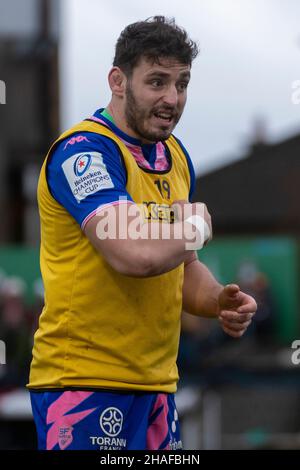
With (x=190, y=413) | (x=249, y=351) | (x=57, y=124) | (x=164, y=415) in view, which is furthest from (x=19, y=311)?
(x=57, y=124)

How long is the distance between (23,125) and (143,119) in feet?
77.9

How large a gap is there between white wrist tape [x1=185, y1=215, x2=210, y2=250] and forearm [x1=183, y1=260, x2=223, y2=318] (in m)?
0.71

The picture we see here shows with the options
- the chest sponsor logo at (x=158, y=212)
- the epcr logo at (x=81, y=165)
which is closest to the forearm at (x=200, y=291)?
the chest sponsor logo at (x=158, y=212)

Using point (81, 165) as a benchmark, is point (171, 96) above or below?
above

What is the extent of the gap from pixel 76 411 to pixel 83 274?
0.58m

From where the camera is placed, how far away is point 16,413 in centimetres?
1079

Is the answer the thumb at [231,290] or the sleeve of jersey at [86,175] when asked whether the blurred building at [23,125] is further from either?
the sleeve of jersey at [86,175]

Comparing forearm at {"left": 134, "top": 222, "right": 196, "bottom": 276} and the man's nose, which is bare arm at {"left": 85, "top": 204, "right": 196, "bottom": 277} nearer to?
forearm at {"left": 134, "top": 222, "right": 196, "bottom": 276}

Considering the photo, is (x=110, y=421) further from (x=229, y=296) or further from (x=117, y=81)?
(x=117, y=81)

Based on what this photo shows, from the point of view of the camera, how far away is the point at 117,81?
4.73m

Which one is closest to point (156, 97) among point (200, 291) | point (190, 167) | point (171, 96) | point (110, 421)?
point (171, 96)

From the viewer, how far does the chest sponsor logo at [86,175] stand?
14.7 ft

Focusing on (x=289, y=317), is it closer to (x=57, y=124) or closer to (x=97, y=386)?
(x=57, y=124)

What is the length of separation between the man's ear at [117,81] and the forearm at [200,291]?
1.03m
